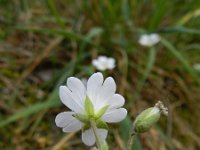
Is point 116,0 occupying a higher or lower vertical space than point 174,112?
higher

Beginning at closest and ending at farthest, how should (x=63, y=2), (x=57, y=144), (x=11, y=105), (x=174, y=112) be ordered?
(x=57, y=144) → (x=11, y=105) → (x=174, y=112) → (x=63, y=2)

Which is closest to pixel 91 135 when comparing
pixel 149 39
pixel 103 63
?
pixel 103 63

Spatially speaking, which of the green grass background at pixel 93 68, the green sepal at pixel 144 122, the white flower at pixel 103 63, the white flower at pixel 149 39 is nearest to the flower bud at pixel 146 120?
the green sepal at pixel 144 122

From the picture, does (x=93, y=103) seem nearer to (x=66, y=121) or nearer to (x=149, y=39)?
(x=66, y=121)

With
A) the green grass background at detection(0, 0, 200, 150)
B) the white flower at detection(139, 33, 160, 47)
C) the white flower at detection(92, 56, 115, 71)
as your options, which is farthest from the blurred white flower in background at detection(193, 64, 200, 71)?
the white flower at detection(92, 56, 115, 71)

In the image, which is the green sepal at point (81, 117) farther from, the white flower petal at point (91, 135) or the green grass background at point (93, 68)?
the green grass background at point (93, 68)

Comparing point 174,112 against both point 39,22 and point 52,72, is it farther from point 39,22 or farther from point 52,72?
point 39,22

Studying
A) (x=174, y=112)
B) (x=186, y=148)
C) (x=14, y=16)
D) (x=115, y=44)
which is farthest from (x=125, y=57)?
(x=14, y=16)
